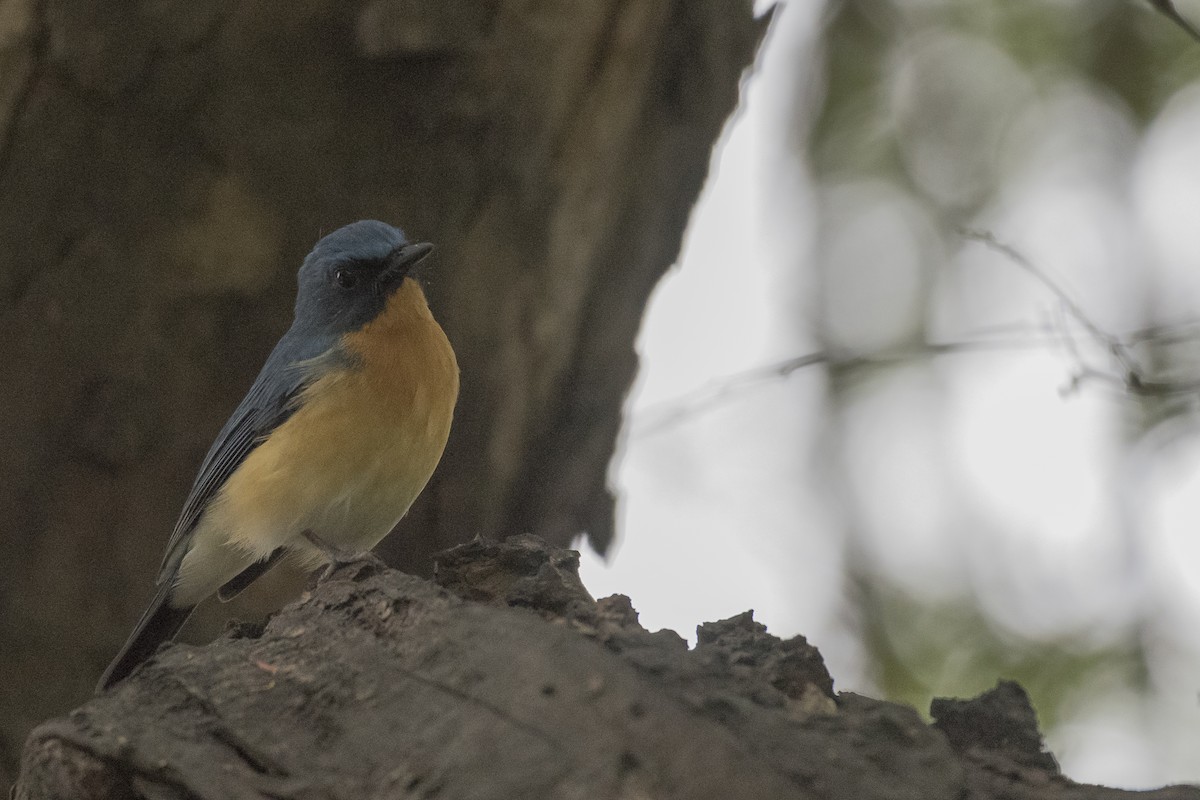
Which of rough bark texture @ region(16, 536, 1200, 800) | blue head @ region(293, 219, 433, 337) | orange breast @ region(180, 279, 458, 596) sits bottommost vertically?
rough bark texture @ region(16, 536, 1200, 800)

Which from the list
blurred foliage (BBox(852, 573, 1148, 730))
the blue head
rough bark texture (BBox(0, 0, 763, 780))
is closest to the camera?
rough bark texture (BBox(0, 0, 763, 780))

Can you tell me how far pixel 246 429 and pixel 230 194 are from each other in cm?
99

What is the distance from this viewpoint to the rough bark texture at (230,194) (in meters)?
5.02

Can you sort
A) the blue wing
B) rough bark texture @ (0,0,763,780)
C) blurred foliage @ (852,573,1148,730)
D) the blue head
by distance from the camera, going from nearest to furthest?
rough bark texture @ (0,0,763,780) < the blue wing < the blue head < blurred foliage @ (852,573,1148,730)

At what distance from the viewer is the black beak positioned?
5418 mm

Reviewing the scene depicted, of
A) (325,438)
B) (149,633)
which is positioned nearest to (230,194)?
(325,438)

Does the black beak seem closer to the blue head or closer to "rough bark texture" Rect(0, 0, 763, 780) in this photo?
the blue head

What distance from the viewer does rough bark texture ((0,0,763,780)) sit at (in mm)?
5016

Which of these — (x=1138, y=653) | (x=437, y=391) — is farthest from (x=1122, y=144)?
(x=437, y=391)

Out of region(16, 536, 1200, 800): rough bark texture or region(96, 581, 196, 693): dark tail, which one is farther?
region(96, 581, 196, 693): dark tail

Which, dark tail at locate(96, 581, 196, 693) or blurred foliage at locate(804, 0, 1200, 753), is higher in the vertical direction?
blurred foliage at locate(804, 0, 1200, 753)

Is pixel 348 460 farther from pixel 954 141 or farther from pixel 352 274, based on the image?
pixel 954 141

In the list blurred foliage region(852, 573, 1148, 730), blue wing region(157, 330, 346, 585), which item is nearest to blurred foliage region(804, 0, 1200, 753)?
blurred foliage region(852, 573, 1148, 730)

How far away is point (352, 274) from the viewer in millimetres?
5703
